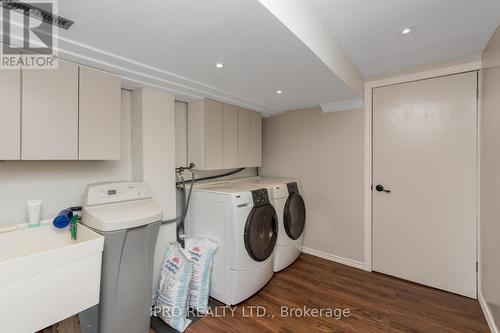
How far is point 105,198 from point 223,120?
4.72 ft

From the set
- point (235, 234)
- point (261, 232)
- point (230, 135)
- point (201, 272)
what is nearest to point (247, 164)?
point (230, 135)

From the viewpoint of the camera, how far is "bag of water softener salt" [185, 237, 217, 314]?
6.48 feet

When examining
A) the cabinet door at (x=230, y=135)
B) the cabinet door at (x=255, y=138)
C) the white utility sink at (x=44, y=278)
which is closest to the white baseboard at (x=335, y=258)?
the cabinet door at (x=255, y=138)

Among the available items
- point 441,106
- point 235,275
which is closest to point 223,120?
point 235,275

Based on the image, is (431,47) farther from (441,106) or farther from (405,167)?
(405,167)

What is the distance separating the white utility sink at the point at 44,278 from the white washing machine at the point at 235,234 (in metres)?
0.98

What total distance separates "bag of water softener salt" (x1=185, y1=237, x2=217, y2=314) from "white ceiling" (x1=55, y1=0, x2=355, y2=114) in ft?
4.81

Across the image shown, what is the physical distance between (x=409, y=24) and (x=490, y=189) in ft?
4.61

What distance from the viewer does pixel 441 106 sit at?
2.21 m

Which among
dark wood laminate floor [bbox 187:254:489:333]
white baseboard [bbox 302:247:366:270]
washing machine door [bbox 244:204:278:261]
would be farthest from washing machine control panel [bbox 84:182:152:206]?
white baseboard [bbox 302:247:366:270]

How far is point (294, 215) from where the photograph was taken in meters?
2.80

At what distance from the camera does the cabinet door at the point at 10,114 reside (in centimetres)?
120

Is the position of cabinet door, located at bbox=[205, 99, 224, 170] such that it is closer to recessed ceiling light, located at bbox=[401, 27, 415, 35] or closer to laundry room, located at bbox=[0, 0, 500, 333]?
laundry room, located at bbox=[0, 0, 500, 333]

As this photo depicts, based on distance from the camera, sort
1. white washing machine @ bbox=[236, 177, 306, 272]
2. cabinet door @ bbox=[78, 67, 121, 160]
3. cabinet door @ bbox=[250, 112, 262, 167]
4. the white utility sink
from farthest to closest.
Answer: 1. cabinet door @ bbox=[250, 112, 262, 167]
2. white washing machine @ bbox=[236, 177, 306, 272]
3. cabinet door @ bbox=[78, 67, 121, 160]
4. the white utility sink
